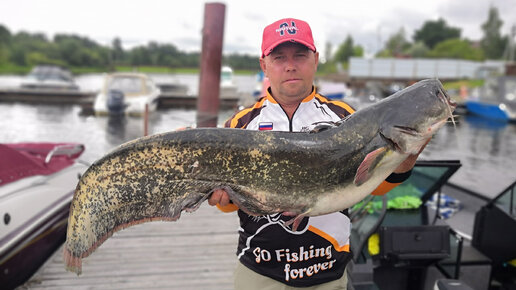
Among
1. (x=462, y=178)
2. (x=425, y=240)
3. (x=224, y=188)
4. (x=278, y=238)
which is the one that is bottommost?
(x=462, y=178)

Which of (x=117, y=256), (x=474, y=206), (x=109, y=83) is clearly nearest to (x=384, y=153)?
(x=117, y=256)

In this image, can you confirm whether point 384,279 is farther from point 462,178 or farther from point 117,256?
point 462,178

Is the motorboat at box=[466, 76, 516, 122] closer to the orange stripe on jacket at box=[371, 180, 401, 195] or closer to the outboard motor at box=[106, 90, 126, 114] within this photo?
the outboard motor at box=[106, 90, 126, 114]

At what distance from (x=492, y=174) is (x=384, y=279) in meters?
13.7

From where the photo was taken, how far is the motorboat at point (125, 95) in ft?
68.3

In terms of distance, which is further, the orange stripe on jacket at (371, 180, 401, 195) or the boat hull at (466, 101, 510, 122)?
the boat hull at (466, 101, 510, 122)

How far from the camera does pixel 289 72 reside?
2.30 meters

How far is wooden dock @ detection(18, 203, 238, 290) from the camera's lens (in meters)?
4.21

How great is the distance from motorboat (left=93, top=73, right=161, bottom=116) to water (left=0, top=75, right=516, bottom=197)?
2.08 ft

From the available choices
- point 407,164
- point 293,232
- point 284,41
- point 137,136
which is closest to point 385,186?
point 407,164

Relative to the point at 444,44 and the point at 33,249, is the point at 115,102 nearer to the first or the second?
the point at 33,249

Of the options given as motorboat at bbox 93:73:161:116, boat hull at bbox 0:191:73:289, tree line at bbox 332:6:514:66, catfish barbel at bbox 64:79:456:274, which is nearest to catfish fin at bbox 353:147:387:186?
catfish barbel at bbox 64:79:456:274

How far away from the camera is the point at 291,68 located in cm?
229

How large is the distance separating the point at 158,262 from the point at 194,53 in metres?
109
